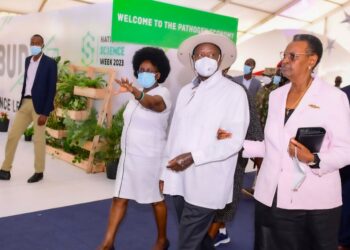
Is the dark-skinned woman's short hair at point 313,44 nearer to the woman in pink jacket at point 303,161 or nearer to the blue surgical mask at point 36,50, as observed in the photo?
the woman in pink jacket at point 303,161

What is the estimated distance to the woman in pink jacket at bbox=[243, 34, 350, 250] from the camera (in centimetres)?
175

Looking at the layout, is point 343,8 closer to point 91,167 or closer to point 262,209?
Answer: point 91,167

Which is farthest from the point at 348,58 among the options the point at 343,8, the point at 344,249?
the point at 344,249

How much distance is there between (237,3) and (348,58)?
4356 mm

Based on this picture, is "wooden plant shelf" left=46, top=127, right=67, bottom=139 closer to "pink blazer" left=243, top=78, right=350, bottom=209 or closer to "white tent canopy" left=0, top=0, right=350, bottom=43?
"pink blazer" left=243, top=78, right=350, bottom=209

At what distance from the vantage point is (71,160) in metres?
5.89

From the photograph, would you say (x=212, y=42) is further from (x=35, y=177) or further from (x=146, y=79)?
(x=35, y=177)

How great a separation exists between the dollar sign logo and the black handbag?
4.82m

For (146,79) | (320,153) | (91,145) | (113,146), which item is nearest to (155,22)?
(113,146)

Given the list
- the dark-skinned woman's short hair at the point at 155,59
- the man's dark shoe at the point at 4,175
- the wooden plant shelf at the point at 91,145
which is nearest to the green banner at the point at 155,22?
the wooden plant shelf at the point at 91,145

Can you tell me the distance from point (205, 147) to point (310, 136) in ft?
1.71

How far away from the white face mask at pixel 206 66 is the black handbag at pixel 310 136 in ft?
2.00

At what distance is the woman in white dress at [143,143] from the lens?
2.72 metres

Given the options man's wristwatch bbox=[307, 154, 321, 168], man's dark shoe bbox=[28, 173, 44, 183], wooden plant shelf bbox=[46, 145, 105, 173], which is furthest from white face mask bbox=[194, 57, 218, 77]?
wooden plant shelf bbox=[46, 145, 105, 173]
